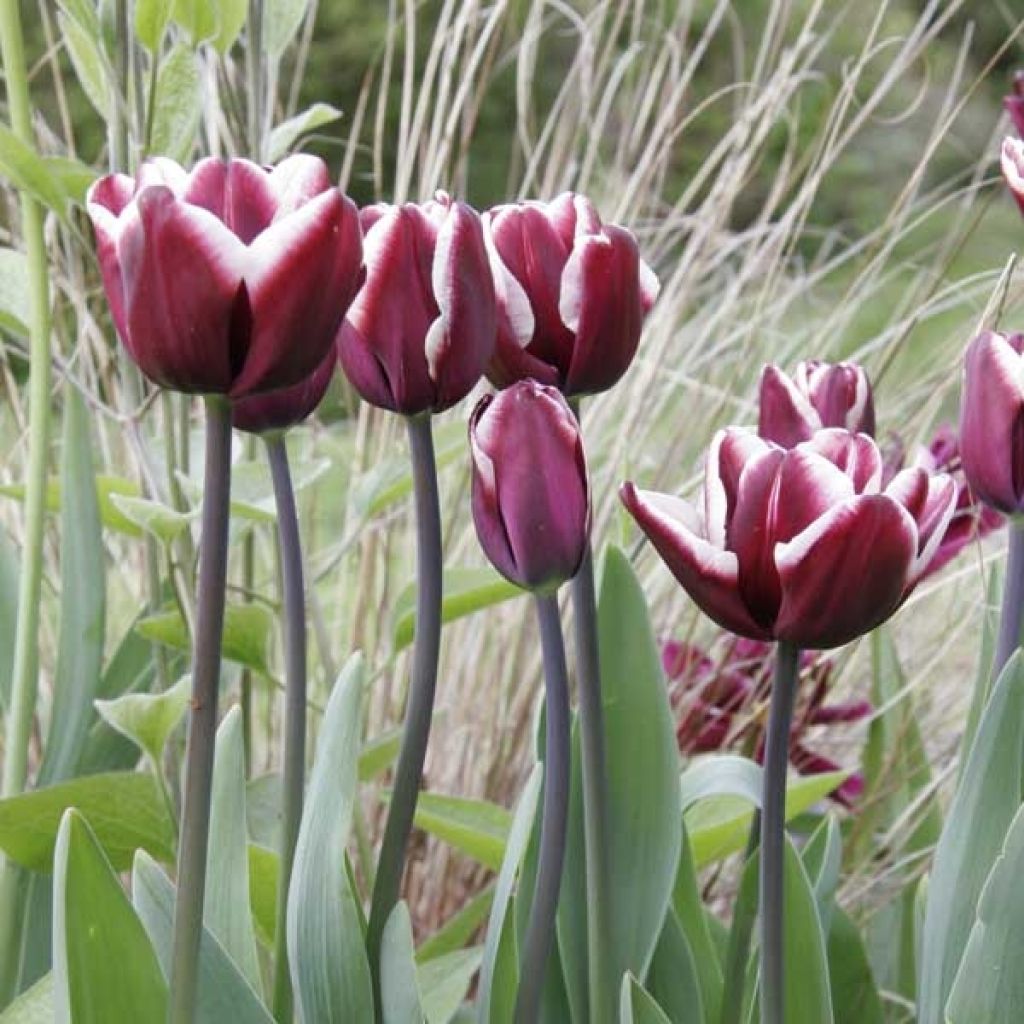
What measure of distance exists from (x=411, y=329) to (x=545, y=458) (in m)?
0.05

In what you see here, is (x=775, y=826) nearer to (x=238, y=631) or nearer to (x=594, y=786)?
(x=594, y=786)

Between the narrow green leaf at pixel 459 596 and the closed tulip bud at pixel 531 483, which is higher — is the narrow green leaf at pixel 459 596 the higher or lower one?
the lower one

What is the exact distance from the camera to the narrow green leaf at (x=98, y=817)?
599 mm

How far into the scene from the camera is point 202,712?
1.39ft

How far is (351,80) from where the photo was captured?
3.68 meters

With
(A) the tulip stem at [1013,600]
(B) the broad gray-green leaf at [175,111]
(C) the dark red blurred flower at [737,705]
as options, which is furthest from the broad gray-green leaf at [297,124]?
(C) the dark red blurred flower at [737,705]

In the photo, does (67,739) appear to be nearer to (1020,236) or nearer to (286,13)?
(286,13)

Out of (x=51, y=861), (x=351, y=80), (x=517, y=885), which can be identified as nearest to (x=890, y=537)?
(x=517, y=885)

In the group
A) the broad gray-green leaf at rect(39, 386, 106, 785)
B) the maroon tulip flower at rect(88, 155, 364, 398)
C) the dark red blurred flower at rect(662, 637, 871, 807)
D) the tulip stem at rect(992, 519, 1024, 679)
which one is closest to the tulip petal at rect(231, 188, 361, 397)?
the maroon tulip flower at rect(88, 155, 364, 398)

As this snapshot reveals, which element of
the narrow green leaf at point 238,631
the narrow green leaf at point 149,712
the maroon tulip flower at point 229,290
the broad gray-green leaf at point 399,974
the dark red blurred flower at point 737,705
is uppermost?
the maroon tulip flower at point 229,290

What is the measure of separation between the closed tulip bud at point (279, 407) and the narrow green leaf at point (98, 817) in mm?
166

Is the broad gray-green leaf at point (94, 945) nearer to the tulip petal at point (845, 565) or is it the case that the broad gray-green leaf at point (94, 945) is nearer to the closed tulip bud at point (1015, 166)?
the tulip petal at point (845, 565)

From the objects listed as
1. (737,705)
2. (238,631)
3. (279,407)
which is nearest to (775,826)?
(279,407)

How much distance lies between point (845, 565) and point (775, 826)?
7 centimetres
